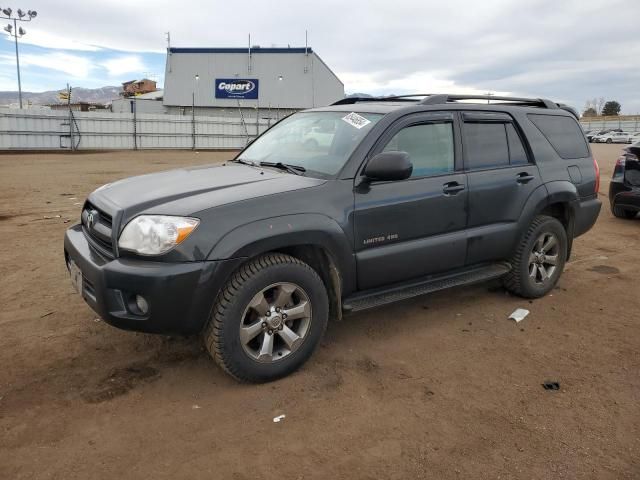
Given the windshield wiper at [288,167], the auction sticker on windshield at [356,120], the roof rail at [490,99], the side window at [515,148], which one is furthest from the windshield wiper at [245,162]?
the side window at [515,148]

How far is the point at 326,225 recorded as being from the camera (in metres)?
3.21

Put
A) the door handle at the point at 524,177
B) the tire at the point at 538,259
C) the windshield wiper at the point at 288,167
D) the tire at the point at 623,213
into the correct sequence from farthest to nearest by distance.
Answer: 1. the tire at the point at 623,213
2. the tire at the point at 538,259
3. the door handle at the point at 524,177
4. the windshield wiper at the point at 288,167

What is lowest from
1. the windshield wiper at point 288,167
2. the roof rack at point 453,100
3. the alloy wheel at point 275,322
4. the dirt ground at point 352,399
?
the dirt ground at point 352,399

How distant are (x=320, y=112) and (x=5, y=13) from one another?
1728 inches

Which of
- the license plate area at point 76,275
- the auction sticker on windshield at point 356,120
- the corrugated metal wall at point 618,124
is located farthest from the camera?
the corrugated metal wall at point 618,124

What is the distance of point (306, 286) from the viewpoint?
317cm

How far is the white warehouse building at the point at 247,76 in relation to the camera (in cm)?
3891

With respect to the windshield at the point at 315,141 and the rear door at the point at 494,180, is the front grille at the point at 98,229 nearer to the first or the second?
the windshield at the point at 315,141

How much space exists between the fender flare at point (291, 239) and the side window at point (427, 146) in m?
0.80

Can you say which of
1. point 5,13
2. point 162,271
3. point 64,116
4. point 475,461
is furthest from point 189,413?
point 5,13

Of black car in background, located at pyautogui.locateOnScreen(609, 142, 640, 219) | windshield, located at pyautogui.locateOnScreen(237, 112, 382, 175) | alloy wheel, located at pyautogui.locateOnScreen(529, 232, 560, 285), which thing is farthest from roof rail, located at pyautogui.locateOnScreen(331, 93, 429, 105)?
black car in background, located at pyautogui.locateOnScreen(609, 142, 640, 219)

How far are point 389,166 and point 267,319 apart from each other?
4.02 ft

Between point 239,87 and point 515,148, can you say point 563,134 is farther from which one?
point 239,87

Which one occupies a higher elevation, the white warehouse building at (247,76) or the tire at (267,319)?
the white warehouse building at (247,76)
